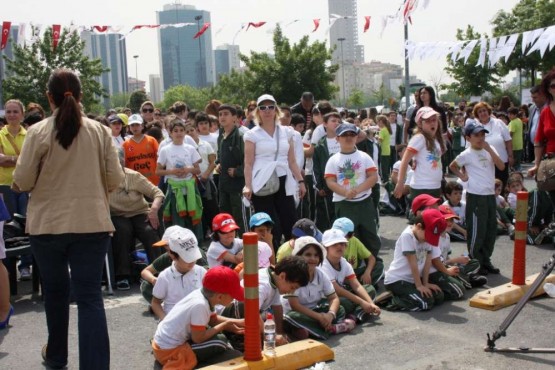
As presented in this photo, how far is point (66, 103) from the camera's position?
4645 mm

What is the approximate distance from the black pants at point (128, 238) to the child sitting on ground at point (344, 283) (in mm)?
2356

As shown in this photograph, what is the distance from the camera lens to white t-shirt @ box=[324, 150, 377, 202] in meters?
7.84

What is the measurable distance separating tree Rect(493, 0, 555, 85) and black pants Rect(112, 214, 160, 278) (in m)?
28.7

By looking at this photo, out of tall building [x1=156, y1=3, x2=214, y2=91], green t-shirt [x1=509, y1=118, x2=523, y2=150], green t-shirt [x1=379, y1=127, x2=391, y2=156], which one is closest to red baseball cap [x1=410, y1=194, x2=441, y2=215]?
green t-shirt [x1=379, y1=127, x2=391, y2=156]

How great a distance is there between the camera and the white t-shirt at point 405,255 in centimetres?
688

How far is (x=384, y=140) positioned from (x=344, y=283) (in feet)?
34.2

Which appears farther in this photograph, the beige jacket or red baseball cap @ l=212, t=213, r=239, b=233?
red baseball cap @ l=212, t=213, r=239, b=233

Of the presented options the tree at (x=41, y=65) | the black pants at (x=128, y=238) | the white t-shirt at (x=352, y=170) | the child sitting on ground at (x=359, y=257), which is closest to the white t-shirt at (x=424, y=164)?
the white t-shirt at (x=352, y=170)

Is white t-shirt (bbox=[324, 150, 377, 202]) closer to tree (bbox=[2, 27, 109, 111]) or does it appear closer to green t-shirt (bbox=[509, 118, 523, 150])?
green t-shirt (bbox=[509, 118, 523, 150])

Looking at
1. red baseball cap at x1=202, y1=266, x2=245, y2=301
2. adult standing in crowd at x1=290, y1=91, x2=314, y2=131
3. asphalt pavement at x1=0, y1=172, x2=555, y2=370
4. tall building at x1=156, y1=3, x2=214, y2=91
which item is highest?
tall building at x1=156, y1=3, x2=214, y2=91

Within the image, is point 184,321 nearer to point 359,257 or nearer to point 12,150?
point 359,257

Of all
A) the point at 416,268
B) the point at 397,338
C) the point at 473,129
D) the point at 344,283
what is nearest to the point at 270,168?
the point at 344,283

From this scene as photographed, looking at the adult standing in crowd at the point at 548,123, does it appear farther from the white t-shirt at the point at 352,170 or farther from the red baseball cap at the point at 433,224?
the white t-shirt at the point at 352,170

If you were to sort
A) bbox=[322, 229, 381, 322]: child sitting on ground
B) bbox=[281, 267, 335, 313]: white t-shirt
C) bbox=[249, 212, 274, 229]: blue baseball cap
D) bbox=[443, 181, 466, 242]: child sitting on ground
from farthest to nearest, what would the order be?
bbox=[443, 181, 466, 242]: child sitting on ground → bbox=[249, 212, 274, 229]: blue baseball cap → bbox=[322, 229, 381, 322]: child sitting on ground → bbox=[281, 267, 335, 313]: white t-shirt
